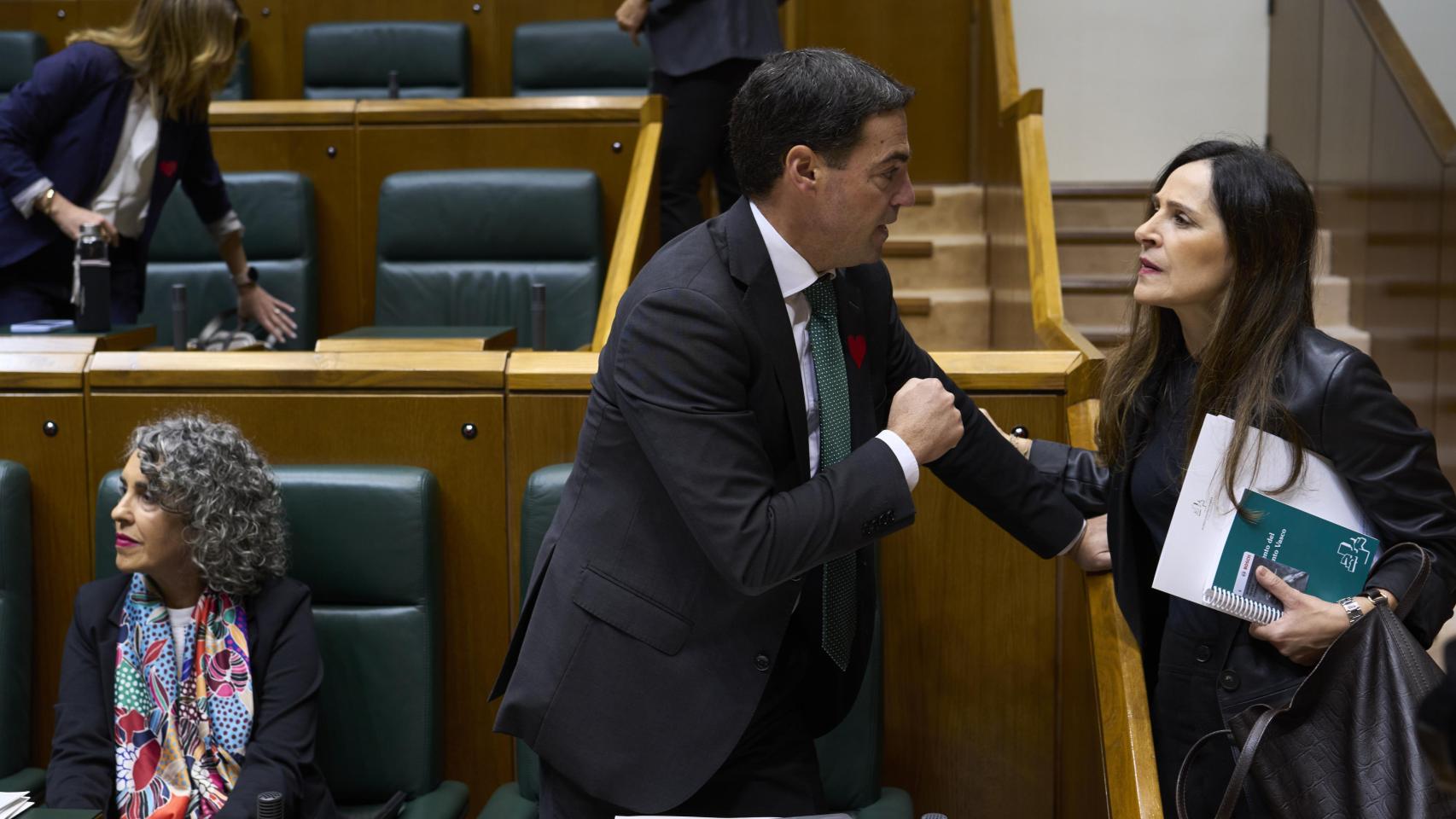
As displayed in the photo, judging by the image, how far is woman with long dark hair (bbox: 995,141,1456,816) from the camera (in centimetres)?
98

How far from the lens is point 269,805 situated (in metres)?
1.13

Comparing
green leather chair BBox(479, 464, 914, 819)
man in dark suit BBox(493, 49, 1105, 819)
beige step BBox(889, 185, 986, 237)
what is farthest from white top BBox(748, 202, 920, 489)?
beige step BBox(889, 185, 986, 237)

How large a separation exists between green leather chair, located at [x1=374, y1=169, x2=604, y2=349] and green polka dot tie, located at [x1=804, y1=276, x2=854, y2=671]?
4.46 feet

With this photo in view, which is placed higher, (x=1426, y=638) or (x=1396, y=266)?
(x=1396, y=266)

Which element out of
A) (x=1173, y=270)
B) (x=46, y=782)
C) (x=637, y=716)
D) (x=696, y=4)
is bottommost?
(x=46, y=782)

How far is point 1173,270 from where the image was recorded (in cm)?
106

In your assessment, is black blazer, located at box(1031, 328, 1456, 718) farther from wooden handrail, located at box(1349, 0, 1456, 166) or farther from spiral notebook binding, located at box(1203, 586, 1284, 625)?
wooden handrail, located at box(1349, 0, 1456, 166)

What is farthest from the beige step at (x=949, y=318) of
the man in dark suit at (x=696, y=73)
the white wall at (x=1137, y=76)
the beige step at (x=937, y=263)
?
the white wall at (x=1137, y=76)

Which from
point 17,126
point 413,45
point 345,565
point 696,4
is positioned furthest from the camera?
point 413,45

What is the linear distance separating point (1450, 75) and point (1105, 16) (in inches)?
37.9

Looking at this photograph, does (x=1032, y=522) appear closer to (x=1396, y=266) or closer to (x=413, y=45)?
(x=1396, y=266)

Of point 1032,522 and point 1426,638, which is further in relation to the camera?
point 1032,522

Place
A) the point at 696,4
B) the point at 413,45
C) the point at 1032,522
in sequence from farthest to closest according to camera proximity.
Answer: the point at 413,45 < the point at 696,4 < the point at 1032,522

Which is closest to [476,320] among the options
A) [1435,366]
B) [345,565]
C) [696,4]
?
[696,4]
